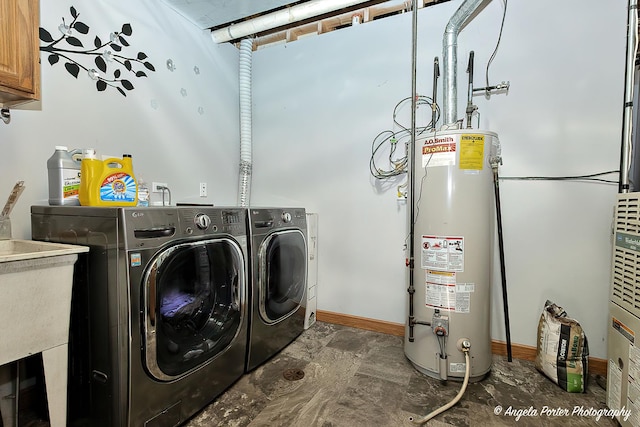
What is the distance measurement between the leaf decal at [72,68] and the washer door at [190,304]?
1232 mm

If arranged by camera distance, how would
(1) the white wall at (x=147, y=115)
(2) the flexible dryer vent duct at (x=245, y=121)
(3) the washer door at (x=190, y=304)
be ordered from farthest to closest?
(2) the flexible dryer vent duct at (x=245, y=121), (1) the white wall at (x=147, y=115), (3) the washer door at (x=190, y=304)

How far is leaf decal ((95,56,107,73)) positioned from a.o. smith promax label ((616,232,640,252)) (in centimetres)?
285

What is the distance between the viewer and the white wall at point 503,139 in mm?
1739

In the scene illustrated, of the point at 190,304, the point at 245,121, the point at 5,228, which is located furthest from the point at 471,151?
the point at 5,228

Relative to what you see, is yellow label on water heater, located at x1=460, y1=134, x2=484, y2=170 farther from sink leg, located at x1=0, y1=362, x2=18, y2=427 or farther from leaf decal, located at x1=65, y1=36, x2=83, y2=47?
sink leg, located at x1=0, y1=362, x2=18, y2=427

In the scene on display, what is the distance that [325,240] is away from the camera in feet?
8.16

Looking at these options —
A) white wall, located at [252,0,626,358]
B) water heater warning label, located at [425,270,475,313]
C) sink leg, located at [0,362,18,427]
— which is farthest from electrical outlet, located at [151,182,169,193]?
water heater warning label, located at [425,270,475,313]

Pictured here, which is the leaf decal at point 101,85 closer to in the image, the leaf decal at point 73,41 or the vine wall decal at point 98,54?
the vine wall decal at point 98,54

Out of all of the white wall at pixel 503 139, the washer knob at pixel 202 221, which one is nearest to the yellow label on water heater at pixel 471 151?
the white wall at pixel 503 139

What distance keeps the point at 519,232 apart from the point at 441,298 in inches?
30.9

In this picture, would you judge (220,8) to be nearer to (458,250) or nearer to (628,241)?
(458,250)

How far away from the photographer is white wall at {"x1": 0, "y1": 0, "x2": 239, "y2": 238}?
1.45m

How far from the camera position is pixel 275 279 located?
74.9 inches

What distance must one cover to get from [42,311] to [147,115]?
4.66 ft
